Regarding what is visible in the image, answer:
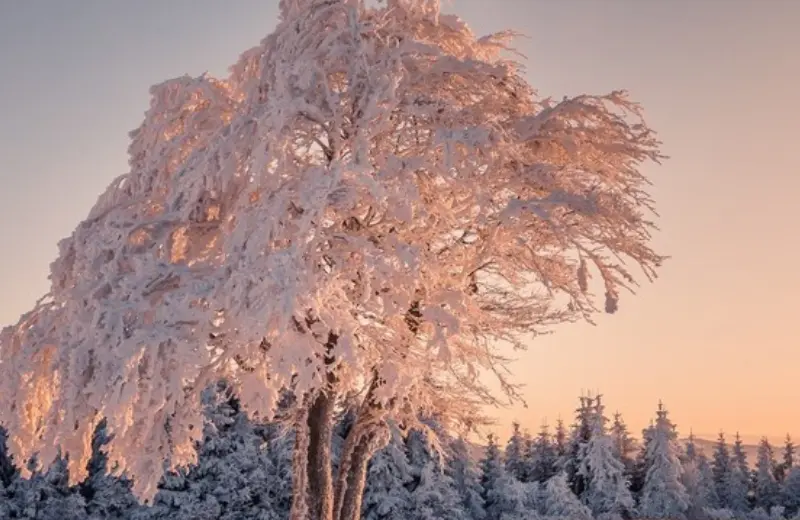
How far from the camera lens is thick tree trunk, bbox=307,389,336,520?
45.3ft

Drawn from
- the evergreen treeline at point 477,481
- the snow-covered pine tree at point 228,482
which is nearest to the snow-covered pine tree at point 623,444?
the evergreen treeline at point 477,481

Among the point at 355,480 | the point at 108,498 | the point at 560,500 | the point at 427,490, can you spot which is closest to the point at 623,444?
the point at 560,500

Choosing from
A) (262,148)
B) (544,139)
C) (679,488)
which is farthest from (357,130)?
(679,488)

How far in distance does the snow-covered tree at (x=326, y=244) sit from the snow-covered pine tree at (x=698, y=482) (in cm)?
4071

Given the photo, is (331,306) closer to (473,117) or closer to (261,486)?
(473,117)

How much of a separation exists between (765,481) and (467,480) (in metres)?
22.9

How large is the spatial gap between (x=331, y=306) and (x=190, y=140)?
4984 mm

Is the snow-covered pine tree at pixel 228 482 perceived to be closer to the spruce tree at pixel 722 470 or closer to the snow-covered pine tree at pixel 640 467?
the snow-covered pine tree at pixel 640 467

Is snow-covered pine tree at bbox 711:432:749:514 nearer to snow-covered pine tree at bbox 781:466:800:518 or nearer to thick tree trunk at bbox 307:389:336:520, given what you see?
snow-covered pine tree at bbox 781:466:800:518

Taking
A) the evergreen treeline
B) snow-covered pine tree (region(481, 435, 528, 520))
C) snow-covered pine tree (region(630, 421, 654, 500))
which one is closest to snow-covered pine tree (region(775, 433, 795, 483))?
the evergreen treeline

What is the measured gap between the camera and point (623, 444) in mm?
59375

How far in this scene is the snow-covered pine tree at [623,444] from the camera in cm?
5519

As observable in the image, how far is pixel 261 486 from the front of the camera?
37938 millimetres

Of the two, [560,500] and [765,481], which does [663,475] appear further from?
[765,481]
